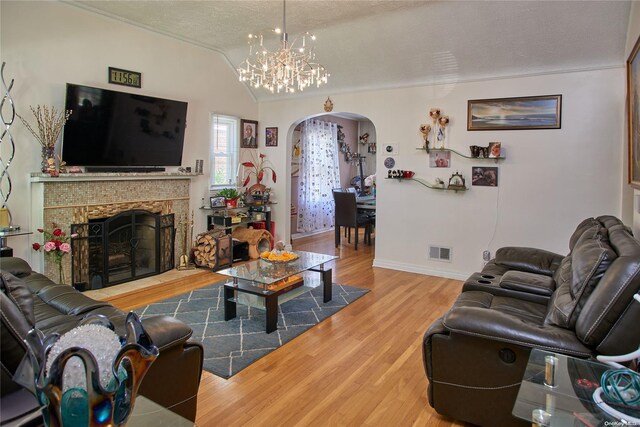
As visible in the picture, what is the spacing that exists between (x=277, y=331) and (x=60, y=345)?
2530mm

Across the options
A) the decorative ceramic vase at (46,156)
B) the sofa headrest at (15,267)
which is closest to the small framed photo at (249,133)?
the decorative ceramic vase at (46,156)

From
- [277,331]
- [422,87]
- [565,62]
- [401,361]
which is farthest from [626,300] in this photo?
[422,87]

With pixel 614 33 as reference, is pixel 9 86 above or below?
below

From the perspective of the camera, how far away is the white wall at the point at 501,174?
431 centimetres

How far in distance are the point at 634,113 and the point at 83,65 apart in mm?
5343

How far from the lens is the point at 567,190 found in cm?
450

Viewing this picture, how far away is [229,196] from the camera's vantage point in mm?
6020

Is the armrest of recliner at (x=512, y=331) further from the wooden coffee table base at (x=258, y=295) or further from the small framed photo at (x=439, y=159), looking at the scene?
the small framed photo at (x=439, y=159)

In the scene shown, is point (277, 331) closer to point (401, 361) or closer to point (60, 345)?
point (401, 361)

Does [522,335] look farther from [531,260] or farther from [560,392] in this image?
[531,260]

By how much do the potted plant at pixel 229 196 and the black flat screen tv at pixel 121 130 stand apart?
82 centimetres

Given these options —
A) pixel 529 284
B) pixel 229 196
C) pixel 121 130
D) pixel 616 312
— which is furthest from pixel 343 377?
pixel 229 196

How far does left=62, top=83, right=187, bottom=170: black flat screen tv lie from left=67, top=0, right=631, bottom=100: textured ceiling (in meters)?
0.96

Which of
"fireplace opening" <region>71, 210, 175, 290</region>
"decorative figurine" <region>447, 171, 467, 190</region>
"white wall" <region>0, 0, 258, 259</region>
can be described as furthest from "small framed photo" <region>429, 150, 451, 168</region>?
"fireplace opening" <region>71, 210, 175, 290</region>
